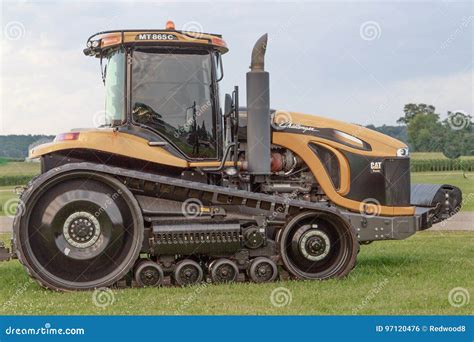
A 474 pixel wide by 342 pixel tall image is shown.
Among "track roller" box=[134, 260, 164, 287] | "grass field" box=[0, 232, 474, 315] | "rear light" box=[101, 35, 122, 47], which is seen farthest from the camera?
"rear light" box=[101, 35, 122, 47]

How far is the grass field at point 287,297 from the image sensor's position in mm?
9180

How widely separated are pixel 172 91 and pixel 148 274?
Answer: 239 centimetres

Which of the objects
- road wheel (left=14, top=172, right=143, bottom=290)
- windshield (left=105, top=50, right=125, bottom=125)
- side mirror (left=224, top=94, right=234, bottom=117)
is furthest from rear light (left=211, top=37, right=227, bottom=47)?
road wheel (left=14, top=172, right=143, bottom=290)

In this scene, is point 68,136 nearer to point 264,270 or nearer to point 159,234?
point 159,234

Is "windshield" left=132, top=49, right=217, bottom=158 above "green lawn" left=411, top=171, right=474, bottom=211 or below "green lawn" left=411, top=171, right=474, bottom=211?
above

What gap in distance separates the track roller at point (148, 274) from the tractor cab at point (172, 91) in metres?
1.50

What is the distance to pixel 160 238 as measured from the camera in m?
10.6

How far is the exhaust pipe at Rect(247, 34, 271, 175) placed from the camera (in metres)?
11.0

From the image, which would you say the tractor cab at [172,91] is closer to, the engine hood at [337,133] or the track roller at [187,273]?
the engine hood at [337,133]

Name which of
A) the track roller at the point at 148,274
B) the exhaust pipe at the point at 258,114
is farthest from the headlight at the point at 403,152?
the track roller at the point at 148,274

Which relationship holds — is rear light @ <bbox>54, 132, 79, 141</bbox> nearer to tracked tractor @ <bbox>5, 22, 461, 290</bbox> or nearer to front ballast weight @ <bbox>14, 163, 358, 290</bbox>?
tracked tractor @ <bbox>5, 22, 461, 290</bbox>

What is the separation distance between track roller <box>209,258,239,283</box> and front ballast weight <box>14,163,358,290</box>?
0.01m

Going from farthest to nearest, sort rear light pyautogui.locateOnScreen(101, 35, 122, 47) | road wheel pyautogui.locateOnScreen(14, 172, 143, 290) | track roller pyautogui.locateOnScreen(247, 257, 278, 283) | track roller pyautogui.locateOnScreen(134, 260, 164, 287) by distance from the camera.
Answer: rear light pyautogui.locateOnScreen(101, 35, 122, 47), track roller pyautogui.locateOnScreen(247, 257, 278, 283), track roller pyautogui.locateOnScreen(134, 260, 164, 287), road wheel pyautogui.locateOnScreen(14, 172, 143, 290)

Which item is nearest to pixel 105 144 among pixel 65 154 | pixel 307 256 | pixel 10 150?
pixel 65 154
